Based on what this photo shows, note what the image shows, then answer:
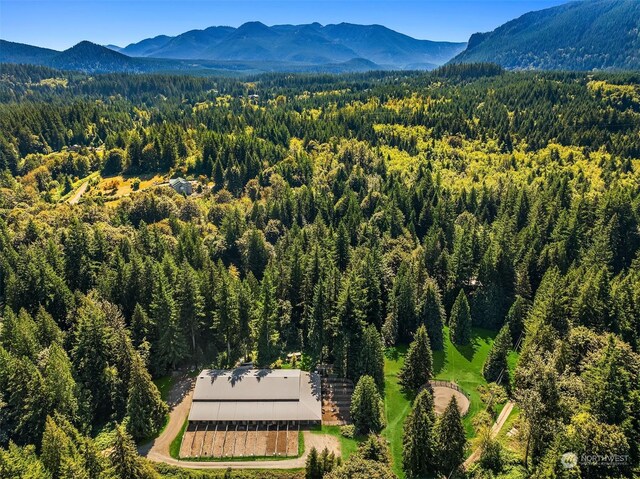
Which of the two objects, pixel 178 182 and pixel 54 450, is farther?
pixel 178 182

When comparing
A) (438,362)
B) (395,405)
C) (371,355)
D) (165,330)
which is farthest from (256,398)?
(438,362)

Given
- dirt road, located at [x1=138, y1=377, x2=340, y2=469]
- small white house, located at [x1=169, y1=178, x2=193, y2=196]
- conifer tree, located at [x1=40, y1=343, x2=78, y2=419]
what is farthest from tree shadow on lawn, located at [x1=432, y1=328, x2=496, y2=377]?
small white house, located at [x1=169, y1=178, x2=193, y2=196]

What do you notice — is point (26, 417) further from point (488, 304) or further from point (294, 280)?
point (488, 304)

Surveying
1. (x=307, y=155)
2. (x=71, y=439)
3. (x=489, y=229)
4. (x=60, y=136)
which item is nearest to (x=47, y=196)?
(x=60, y=136)

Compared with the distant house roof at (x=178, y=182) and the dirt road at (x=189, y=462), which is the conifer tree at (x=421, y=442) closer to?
the dirt road at (x=189, y=462)

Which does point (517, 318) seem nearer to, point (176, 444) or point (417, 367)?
point (417, 367)
